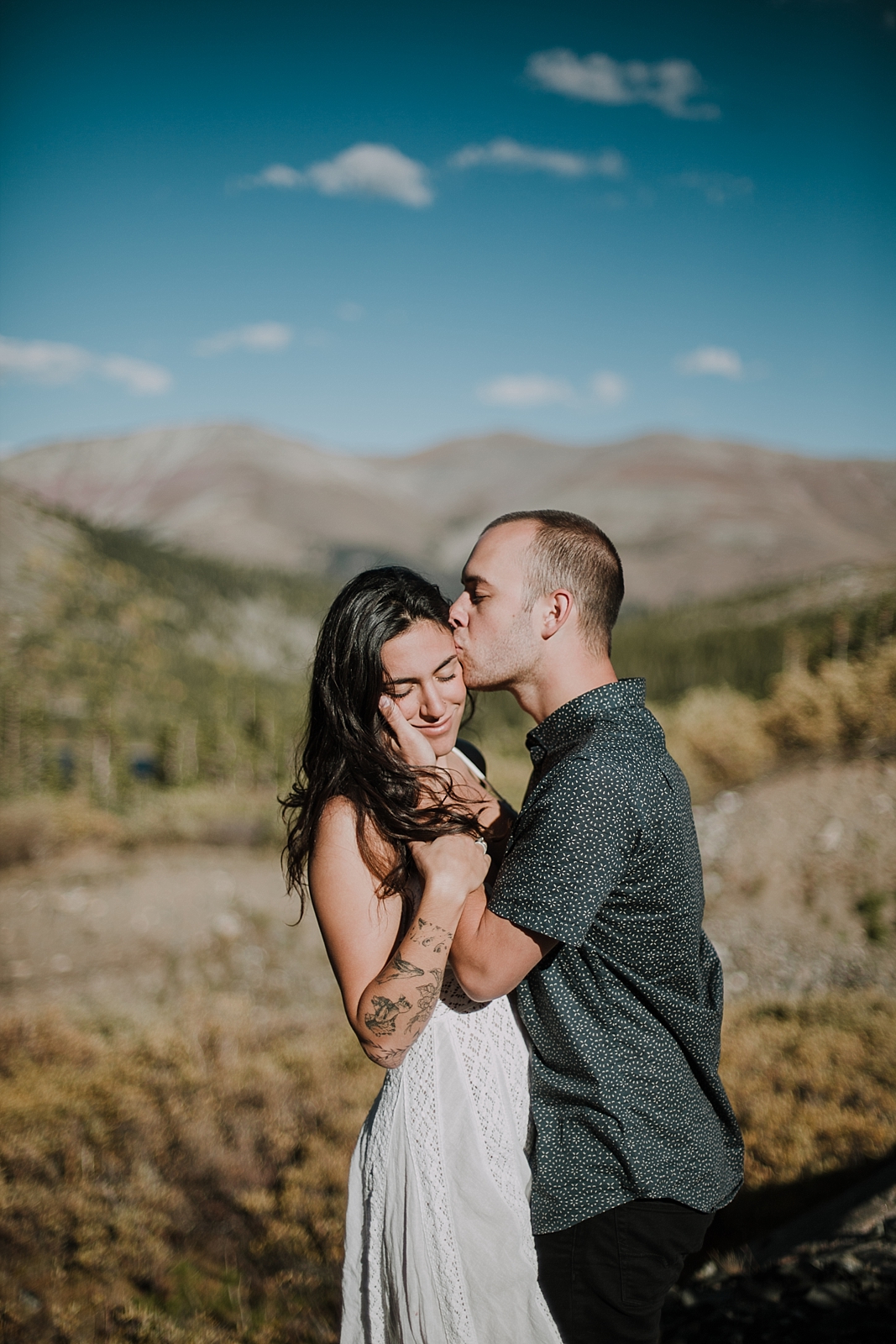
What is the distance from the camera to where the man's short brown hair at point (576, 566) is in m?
2.23

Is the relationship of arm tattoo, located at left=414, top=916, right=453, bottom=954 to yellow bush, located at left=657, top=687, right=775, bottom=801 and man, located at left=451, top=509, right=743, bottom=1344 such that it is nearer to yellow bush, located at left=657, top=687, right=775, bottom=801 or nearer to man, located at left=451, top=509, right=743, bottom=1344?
man, located at left=451, top=509, right=743, bottom=1344

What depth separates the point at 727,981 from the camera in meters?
11.9

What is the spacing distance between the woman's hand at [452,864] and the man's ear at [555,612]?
608 mm

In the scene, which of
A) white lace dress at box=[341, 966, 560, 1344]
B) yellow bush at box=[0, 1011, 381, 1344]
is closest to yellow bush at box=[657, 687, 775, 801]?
yellow bush at box=[0, 1011, 381, 1344]

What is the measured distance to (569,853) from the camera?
1739 mm

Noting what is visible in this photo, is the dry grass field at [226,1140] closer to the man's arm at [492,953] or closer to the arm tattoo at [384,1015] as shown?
the arm tattoo at [384,1015]

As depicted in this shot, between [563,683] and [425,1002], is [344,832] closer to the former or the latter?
[425,1002]

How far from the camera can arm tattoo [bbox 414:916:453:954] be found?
1819 mm

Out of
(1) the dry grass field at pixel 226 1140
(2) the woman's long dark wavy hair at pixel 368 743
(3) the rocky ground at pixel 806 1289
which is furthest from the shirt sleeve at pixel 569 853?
(1) the dry grass field at pixel 226 1140

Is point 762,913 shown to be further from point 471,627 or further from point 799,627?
point 799,627

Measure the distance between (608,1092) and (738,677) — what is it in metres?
30.7

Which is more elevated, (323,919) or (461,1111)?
(323,919)

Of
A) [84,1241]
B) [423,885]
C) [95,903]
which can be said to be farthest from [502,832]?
[95,903]

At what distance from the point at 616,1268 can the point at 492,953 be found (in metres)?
0.90
